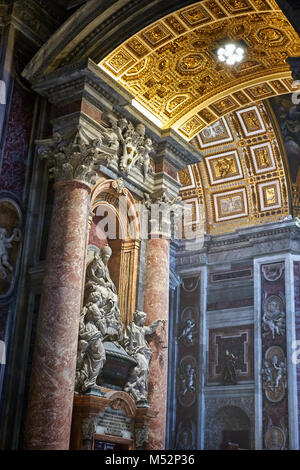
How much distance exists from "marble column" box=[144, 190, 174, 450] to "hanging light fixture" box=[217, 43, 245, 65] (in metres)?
3.12

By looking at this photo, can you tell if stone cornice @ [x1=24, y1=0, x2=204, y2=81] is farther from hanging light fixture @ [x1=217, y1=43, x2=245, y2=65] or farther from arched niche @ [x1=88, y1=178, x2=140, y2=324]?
arched niche @ [x1=88, y1=178, x2=140, y2=324]

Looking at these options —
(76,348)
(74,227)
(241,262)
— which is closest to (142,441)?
(76,348)

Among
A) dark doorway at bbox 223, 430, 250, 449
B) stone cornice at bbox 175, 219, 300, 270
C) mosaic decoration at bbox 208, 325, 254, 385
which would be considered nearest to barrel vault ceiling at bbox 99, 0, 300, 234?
stone cornice at bbox 175, 219, 300, 270

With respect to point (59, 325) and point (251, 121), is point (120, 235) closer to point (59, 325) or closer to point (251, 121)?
point (59, 325)

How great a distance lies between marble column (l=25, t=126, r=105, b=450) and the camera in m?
10.6

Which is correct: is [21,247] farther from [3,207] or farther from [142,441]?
[142,441]

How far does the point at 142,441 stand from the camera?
1224cm

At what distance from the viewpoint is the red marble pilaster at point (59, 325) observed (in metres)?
10.6

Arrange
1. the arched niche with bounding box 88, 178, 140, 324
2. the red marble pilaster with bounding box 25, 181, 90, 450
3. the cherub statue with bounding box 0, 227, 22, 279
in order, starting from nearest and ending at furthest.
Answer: the red marble pilaster with bounding box 25, 181, 90, 450, the cherub statue with bounding box 0, 227, 22, 279, the arched niche with bounding box 88, 178, 140, 324

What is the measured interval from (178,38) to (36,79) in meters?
3.02

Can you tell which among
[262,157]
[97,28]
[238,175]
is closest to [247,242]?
[238,175]

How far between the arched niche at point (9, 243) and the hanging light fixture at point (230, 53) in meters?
5.36

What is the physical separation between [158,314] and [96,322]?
1.96 m

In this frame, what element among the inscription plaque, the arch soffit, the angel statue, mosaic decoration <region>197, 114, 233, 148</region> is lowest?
the inscription plaque
